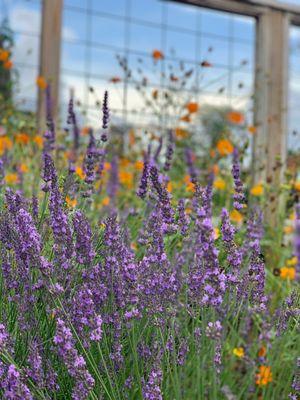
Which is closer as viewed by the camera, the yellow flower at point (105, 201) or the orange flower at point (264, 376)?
the orange flower at point (264, 376)

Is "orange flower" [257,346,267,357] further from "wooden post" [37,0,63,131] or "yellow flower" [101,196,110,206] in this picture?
"wooden post" [37,0,63,131]

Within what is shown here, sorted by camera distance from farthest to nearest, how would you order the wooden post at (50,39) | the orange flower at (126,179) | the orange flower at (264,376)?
the wooden post at (50,39), the orange flower at (126,179), the orange flower at (264,376)

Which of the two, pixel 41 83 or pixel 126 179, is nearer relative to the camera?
pixel 41 83

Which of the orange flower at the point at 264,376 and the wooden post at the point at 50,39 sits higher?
the wooden post at the point at 50,39


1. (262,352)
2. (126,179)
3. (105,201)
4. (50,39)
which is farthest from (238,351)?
(50,39)

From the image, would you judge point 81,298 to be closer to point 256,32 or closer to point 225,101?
point 256,32

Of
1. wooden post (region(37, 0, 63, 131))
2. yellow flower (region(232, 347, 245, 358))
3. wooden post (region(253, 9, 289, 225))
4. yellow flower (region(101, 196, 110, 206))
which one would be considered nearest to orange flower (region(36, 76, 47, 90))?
wooden post (region(37, 0, 63, 131))

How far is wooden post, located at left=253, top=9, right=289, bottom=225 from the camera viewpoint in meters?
5.41

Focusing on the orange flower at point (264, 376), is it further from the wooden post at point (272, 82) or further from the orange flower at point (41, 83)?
the wooden post at point (272, 82)

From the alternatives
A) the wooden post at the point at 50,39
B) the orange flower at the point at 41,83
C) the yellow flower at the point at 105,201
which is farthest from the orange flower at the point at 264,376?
the wooden post at the point at 50,39

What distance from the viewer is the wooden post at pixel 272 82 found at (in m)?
5.41

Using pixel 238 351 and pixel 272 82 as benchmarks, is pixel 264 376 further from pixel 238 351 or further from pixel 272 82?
pixel 272 82

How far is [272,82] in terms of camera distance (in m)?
5.62

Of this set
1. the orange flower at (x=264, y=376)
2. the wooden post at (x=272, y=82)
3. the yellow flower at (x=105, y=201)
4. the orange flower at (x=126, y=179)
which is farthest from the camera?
the wooden post at (x=272, y=82)
